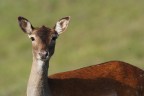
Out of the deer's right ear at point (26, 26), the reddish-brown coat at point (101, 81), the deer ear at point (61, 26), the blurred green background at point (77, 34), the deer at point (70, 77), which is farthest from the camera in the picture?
the blurred green background at point (77, 34)

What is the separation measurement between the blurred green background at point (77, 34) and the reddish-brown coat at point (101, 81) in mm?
19471

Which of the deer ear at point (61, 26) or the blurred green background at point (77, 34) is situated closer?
the deer ear at point (61, 26)

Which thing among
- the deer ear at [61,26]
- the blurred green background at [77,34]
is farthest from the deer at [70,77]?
the blurred green background at [77,34]

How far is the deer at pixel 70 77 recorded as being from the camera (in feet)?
58.0

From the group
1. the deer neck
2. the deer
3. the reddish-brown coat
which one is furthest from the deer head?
the reddish-brown coat

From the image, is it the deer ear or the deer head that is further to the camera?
the deer ear

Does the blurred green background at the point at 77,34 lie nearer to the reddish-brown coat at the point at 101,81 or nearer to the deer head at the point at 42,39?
the reddish-brown coat at the point at 101,81

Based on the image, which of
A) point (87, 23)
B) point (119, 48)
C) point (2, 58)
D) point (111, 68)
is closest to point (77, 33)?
point (87, 23)

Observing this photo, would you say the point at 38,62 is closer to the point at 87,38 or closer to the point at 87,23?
the point at 87,38

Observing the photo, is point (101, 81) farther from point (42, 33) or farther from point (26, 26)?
point (26, 26)

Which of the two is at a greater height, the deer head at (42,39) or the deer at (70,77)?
the deer head at (42,39)

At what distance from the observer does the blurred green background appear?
46.2 meters

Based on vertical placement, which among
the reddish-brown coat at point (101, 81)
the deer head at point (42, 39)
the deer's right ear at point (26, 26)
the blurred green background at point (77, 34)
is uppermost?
the deer's right ear at point (26, 26)

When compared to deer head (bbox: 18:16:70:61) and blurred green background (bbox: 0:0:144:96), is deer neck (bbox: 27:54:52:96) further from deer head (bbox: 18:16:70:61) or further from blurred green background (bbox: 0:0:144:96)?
blurred green background (bbox: 0:0:144:96)
